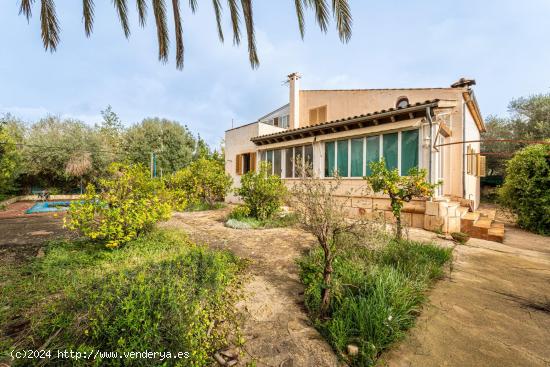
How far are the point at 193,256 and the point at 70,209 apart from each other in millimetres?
2681

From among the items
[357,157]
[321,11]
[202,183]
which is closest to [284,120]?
[202,183]

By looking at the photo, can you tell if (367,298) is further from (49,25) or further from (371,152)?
(371,152)

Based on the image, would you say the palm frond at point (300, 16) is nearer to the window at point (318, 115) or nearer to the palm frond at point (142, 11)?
the palm frond at point (142, 11)

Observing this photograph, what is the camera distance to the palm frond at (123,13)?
135 inches

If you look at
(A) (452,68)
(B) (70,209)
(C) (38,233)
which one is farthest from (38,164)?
(A) (452,68)

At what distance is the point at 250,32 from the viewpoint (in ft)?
12.4

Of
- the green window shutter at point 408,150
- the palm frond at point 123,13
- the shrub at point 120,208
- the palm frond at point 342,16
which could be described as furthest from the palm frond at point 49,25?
the green window shutter at point 408,150

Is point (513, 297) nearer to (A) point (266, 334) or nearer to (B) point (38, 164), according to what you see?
(A) point (266, 334)

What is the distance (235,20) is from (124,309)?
441 cm

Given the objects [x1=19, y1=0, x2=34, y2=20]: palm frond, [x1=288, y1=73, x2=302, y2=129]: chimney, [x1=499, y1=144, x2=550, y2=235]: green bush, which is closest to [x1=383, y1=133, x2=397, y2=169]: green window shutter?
[x1=499, y1=144, x2=550, y2=235]: green bush

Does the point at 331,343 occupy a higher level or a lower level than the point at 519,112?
lower

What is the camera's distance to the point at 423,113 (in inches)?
262

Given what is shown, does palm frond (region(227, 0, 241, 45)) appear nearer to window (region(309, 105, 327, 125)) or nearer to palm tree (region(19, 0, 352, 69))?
palm tree (region(19, 0, 352, 69))

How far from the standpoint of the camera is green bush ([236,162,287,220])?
7622 mm
